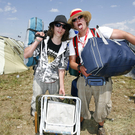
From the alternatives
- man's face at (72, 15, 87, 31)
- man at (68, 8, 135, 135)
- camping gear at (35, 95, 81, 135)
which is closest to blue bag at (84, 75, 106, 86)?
man at (68, 8, 135, 135)

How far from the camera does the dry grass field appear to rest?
3000 millimetres

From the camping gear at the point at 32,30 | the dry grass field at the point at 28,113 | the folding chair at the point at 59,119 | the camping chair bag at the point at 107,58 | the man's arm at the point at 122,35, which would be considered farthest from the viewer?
the dry grass field at the point at 28,113

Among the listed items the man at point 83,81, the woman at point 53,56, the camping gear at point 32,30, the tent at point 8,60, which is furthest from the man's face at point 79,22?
the tent at point 8,60

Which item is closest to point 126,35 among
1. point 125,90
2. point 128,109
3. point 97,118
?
point 97,118

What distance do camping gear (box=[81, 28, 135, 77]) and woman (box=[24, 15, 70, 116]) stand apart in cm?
69

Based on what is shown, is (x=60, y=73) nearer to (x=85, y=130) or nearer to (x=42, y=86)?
(x=42, y=86)

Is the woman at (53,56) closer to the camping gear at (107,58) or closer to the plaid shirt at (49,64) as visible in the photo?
the plaid shirt at (49,64)

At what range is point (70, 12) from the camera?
2637 mm

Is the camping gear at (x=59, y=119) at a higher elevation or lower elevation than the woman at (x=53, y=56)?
lower

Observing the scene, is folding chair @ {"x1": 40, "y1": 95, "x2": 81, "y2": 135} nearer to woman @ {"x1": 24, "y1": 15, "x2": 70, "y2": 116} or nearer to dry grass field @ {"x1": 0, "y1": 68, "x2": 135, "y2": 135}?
woman @ {"x1": 24, "y1": 15, "x2": 70, "y2": 116}

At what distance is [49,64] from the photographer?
259 cm

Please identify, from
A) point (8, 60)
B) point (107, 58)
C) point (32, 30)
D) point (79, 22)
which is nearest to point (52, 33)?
point (32, 30)

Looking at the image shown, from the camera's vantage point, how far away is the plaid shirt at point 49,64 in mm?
2568

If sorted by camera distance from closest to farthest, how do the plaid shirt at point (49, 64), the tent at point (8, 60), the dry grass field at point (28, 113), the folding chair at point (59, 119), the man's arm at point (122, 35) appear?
the folding chair at point (59, 119) < the man's arm at point (122, 35) < the plaid shirt at point (49, 64) < the dry grass field at point (28, 113) < the tent at point (8, 60)
